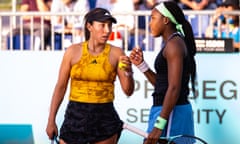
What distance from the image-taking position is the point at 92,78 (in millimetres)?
7051

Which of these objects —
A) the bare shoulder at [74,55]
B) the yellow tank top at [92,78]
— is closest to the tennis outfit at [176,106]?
the yellow tank top at [92,78]

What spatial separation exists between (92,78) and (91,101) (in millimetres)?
179

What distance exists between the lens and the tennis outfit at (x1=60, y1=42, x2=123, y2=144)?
7.05m

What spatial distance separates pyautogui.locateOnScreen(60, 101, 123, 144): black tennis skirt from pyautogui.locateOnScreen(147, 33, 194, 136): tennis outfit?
0.35 meters

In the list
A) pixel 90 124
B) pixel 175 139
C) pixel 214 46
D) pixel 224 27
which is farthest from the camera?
pixel 224 27

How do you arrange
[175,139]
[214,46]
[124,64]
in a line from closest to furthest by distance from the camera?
1. [175,139]
2. [124,64]
3. [214,46]

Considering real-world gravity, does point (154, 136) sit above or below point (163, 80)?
below

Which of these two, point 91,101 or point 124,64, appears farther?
point 91,101

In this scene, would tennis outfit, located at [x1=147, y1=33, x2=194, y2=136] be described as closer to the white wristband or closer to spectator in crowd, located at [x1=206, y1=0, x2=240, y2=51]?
the white wristband

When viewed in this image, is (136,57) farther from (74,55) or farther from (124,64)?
(74,55)

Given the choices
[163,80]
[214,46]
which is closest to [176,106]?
[163,80]

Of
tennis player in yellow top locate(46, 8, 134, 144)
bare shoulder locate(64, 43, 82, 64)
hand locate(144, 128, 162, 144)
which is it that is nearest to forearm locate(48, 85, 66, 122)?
tennis player in yellow top locate(46, 8, 134, 144)

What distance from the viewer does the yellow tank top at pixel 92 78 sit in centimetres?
704

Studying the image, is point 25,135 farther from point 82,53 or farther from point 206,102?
point 82,53
